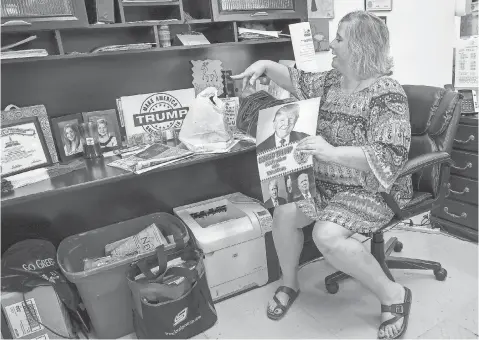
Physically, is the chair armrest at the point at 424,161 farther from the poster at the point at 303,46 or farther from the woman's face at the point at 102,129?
the woman's face at the point at 102,129

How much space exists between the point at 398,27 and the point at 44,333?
9.48 ft

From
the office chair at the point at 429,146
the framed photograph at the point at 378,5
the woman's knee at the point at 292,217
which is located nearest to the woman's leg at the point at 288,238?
the woman's knee at the point at 292,217

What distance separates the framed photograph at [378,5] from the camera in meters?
2.71

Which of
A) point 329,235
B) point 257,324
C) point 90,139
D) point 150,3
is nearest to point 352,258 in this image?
point 329,235

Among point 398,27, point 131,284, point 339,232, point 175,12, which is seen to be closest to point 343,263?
point 339,232

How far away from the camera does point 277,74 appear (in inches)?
78.2

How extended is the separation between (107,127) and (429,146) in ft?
5.06

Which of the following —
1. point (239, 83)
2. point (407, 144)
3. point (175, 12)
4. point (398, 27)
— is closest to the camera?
point (407, 144)

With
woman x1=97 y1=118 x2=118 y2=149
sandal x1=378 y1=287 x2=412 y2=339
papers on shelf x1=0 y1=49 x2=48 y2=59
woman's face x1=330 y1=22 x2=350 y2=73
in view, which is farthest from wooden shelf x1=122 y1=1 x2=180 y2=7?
sandal x1=378 y1=287 x2=412 y2=339

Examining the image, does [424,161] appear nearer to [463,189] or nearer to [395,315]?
[395,315]

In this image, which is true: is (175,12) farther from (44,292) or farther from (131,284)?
(44,292)

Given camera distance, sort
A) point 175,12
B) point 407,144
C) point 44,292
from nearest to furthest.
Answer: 1. point 407,144
2. point 44,292
3. point 175,12

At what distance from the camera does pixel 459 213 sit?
2445 mm

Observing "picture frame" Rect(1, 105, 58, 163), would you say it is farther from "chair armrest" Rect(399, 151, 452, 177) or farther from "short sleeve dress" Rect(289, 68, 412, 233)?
"chair armrest" Rect(399, 151, 452, 177)
